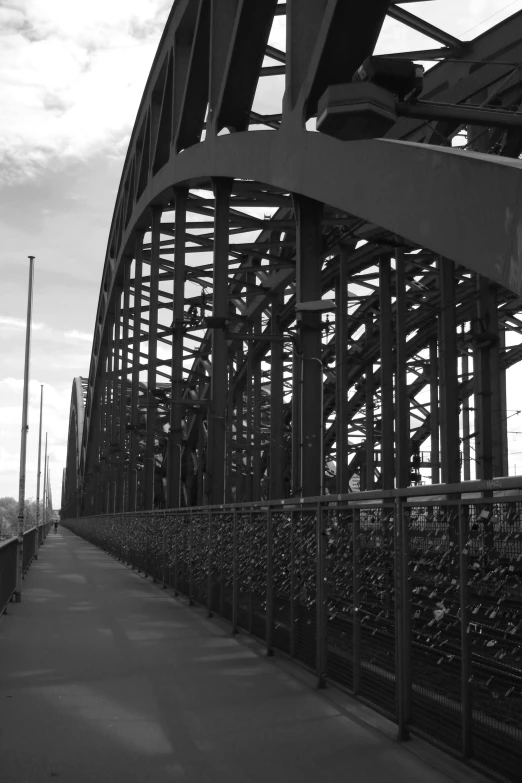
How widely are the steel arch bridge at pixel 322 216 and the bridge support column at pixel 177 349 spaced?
5cm

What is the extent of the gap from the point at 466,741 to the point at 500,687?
1.52ft

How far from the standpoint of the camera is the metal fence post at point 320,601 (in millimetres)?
7590

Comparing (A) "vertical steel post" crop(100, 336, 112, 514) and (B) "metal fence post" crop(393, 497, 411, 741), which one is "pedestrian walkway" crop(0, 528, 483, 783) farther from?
(A) "vertical steel post" crop(100, 336, 112, 514)

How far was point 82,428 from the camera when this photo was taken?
305 ft

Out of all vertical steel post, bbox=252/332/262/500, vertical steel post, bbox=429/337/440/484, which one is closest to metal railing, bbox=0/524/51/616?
vertical steel post, bbox=429/337/440/484

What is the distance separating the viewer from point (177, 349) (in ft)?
75.8

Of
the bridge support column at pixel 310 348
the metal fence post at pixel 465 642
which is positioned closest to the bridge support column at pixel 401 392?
the bridge support column at pixel 310 348

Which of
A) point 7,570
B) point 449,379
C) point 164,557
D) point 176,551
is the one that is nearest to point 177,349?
point 164,557

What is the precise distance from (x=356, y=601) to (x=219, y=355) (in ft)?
38.5

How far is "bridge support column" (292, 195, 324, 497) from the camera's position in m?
13.2

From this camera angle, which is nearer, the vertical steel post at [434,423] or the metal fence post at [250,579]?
the metal fence post at [250,579]

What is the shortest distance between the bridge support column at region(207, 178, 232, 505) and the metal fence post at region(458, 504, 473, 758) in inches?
495

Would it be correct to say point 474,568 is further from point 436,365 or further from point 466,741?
point 436,365

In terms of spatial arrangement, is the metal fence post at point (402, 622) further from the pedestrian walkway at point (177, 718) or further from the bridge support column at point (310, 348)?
the bridge support column at point (310, 348)
